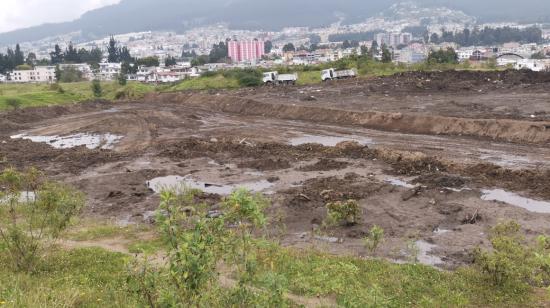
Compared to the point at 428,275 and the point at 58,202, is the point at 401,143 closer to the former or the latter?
the point at 428,275

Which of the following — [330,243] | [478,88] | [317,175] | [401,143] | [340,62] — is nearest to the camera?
[330,243]

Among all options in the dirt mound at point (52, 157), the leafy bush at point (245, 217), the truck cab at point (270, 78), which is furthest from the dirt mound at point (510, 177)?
the truck cab at point (270, 78)

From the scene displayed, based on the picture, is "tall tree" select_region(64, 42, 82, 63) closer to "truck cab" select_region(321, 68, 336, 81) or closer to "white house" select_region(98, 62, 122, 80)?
"white house" select_region(98, 62, 122, 80)

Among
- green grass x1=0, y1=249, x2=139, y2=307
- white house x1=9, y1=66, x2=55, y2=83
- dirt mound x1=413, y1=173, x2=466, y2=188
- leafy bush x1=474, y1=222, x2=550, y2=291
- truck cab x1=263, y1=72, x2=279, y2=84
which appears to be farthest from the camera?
white house x1=9, y1=66, x2=55, y2=83

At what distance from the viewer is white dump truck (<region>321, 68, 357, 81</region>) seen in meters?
58.3

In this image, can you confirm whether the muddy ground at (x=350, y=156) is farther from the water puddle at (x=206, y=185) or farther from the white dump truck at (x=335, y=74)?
the white dump truck at (x=335, y=74)

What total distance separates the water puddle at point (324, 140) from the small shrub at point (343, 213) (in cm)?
1262

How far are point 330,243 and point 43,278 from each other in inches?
294

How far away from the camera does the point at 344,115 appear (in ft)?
116

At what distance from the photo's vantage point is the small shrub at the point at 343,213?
15.6 m

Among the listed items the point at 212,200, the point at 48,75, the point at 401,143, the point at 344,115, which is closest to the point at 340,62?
the point at 344,115

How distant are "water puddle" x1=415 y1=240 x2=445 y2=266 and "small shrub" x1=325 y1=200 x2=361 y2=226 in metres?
2.11

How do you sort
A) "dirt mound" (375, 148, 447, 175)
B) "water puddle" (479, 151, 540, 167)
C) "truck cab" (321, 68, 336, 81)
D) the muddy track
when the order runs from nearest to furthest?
1. "dirt mound" (375, 148, 447, 175)
2. "water puddle" (479, 151, 540, 167)
3. the muddy track
4. "truck cab" (321, 68, 336, 81)

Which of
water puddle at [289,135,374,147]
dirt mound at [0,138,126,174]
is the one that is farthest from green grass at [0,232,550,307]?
water puddle at [289,135,374,147]
